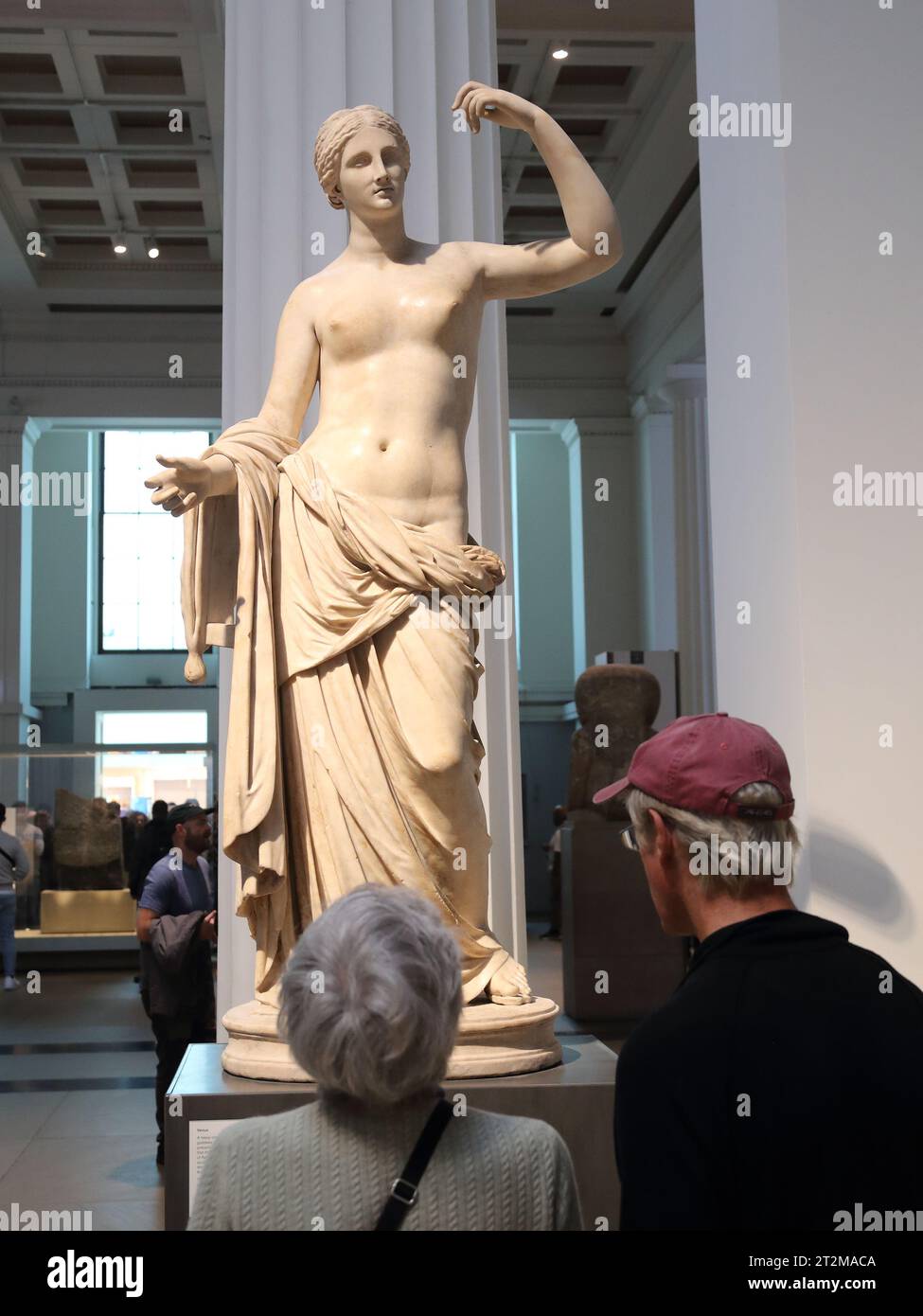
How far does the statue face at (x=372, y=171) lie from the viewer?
3.73 metres

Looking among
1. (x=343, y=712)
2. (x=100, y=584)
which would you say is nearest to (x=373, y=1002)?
(x=343, y=712)

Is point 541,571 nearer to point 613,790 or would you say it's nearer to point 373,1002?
point 613,790

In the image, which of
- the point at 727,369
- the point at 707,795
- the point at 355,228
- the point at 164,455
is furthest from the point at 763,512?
the point at 707,795

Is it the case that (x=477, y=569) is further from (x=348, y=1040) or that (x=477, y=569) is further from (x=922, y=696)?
(x=348, y=1040)

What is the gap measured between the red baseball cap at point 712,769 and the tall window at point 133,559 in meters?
24.3

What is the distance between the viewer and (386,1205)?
1673mm

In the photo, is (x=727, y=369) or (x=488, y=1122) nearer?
(x=488, y=1122)

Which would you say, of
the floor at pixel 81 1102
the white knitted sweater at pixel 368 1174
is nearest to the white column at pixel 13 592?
the floor at pixel 81 1102

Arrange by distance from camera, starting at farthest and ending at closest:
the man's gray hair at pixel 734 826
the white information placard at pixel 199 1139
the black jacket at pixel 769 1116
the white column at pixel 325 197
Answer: the white column at pixel 325 197 < the white information placard at pixel 199 1139 < the man's gray hair at pixel 734 826 < the black jacket at pixel 769 1116

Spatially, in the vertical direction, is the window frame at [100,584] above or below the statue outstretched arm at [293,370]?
above

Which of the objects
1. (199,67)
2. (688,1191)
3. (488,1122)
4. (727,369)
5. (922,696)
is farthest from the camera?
(199,67)

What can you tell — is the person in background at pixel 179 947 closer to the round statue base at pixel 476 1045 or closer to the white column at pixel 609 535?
the round statue base at pixel 476 1045

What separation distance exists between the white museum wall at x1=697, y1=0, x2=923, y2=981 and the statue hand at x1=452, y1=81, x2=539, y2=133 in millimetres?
720

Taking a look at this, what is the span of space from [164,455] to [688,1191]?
237 centimetres
